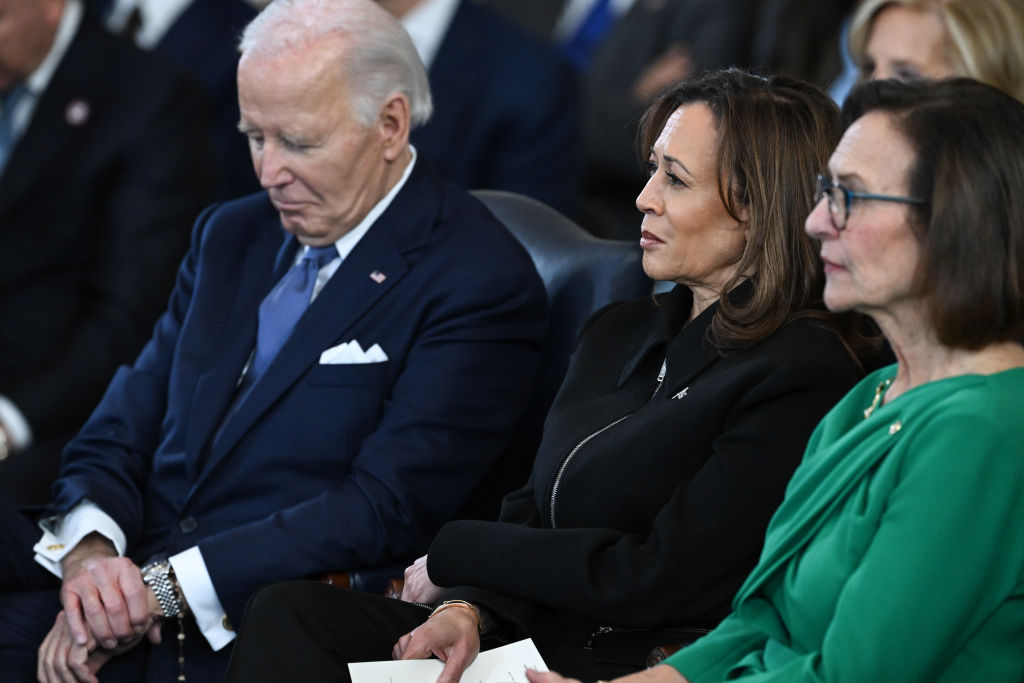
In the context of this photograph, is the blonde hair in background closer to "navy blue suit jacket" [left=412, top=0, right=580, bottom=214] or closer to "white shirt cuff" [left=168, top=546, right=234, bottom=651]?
"navy blue suit jacket" [left=412, top=0, right=580, bottom=214]

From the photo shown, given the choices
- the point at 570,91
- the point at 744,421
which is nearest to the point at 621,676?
the point at 744,421

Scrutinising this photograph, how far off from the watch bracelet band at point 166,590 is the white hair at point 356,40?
890 millimetres

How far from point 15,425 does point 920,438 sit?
236 centimetres

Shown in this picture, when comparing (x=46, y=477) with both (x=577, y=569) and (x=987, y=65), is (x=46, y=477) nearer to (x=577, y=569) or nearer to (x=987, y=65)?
(x=577, y=569)

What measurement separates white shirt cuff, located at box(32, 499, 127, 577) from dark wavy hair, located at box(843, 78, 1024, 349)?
154 cm

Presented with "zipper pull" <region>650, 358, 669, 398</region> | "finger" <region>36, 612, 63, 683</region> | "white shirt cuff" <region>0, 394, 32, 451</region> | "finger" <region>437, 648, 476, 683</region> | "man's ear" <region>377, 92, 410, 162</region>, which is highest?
"man's ear" <region>377, 92, 410, 162</region>

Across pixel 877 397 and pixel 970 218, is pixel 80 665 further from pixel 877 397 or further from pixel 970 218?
pixel 970 218

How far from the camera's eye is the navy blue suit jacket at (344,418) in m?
2.45

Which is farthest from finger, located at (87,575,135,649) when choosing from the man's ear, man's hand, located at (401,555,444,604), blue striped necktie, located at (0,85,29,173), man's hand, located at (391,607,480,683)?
blue striped necktie, located at (0,85,29,173)

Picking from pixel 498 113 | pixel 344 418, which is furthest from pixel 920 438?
pixel 498 113

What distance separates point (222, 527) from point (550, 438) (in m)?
0.69

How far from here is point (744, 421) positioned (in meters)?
1.99

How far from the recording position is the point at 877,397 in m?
1.84

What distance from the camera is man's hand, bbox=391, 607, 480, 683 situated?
6.59ft
